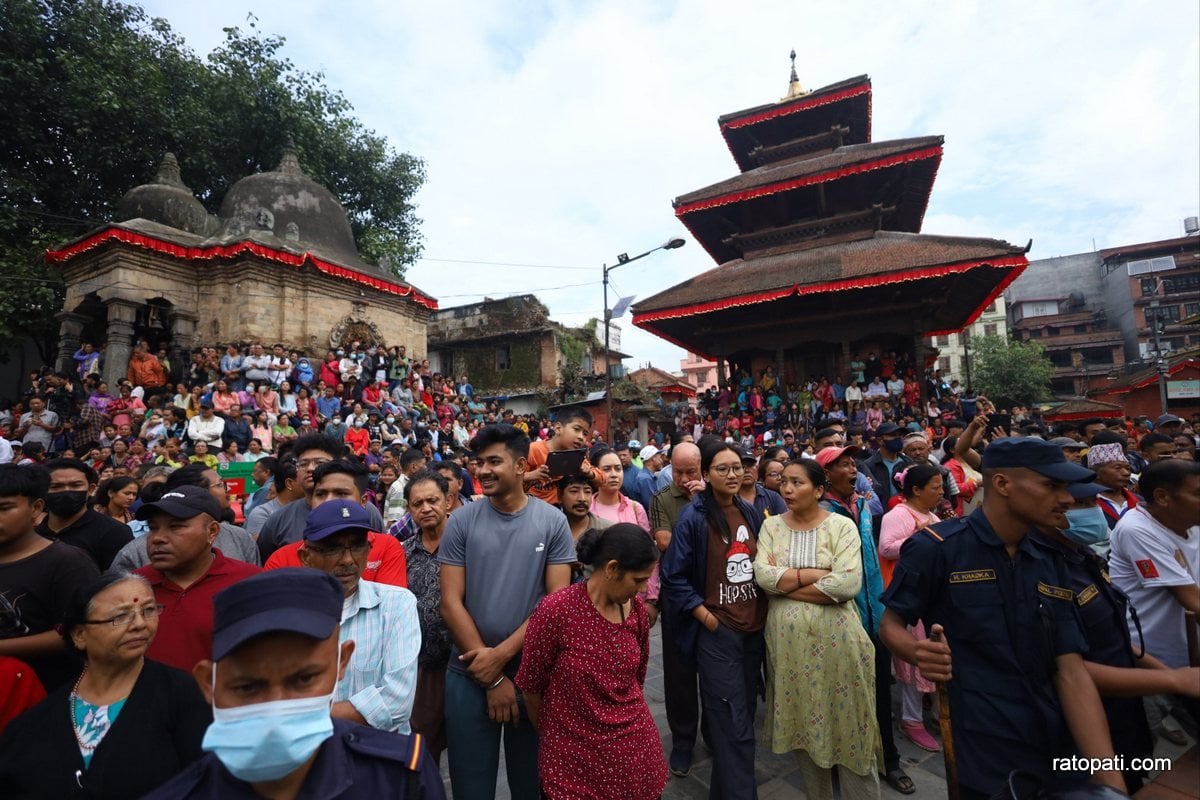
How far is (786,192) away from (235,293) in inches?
617

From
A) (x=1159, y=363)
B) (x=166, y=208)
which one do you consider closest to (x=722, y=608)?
(x=166, y=208)

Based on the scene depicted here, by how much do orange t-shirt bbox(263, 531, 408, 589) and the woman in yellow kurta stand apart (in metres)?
1.90

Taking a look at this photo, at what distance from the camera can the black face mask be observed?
327 cm

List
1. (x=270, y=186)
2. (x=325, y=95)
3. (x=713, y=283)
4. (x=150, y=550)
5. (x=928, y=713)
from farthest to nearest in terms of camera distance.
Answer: (x=325, y=95) → (x=270, y=186) → (x=713, y=283) → (x=928, y=713) → (x=150, y=550)

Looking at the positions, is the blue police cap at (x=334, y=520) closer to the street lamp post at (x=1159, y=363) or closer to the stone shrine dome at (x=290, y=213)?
the stone shrine dome at (x=290, y=213)

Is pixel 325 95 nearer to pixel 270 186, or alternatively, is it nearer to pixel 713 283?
pixel 270 186

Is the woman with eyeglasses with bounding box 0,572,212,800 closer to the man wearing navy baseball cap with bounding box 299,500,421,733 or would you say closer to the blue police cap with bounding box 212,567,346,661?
the man wearing navy baseball cap with bounding box 299,500,421,733

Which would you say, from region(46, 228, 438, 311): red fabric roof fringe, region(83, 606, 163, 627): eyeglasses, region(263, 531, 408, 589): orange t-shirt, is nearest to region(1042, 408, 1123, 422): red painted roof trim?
region(46, 228, 438, 311): red fabric roof fringe

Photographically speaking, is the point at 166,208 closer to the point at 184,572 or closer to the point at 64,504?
the point at 64,504

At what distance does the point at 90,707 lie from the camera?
1800mm

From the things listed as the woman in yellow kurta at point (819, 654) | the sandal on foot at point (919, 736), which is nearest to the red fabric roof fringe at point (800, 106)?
the woman in yellow kurta at point (819, 654)

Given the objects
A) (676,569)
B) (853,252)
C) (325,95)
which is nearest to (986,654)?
(676,569)

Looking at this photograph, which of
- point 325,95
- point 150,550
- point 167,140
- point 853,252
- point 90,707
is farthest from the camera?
point 325,95

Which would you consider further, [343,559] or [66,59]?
[66,59]
